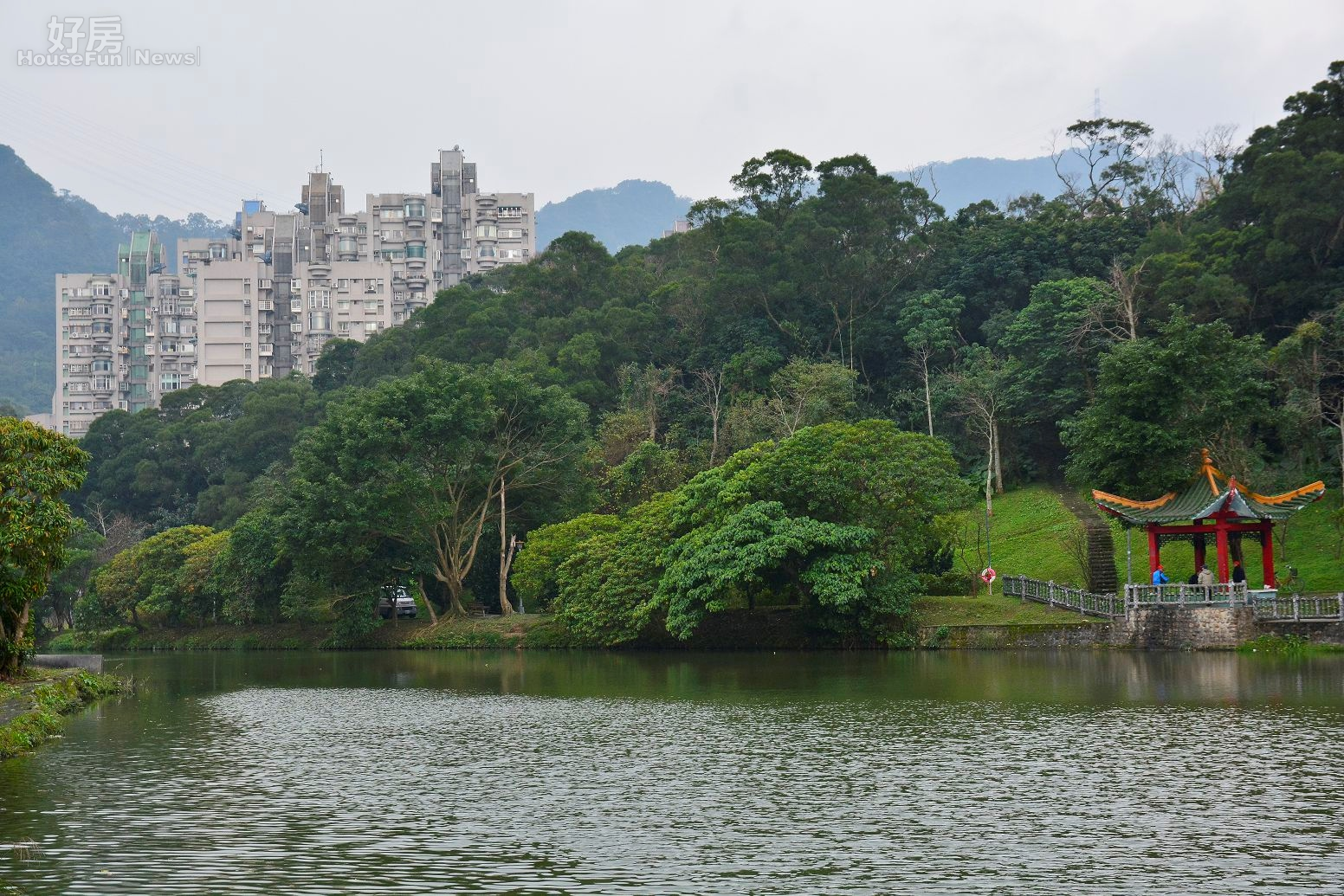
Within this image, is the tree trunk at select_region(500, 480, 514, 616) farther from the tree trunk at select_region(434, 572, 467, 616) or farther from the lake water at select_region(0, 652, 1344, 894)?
the lake water at select_region(0, 652, 1344, 894)

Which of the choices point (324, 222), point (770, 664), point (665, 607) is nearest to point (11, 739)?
point (770, 664)

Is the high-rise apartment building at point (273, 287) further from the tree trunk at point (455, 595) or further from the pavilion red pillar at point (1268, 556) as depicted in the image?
the pavilion red pillar at point (1268, 556)

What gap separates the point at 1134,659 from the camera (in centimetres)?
3934

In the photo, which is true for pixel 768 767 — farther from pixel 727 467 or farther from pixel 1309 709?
pixel 727 467

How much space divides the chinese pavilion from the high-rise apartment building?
114 meters

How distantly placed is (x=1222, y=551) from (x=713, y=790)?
2812cm

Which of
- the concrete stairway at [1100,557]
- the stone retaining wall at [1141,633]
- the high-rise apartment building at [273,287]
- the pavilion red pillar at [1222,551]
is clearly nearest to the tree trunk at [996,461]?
the concrete stairway at [1100,557]

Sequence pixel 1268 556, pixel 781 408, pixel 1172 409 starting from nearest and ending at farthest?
pixel 1268 556, pixel 1172 409, pixel 781 408

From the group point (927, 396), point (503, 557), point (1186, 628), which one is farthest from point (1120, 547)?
point (503, 557)

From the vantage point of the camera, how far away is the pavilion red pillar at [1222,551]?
138ft

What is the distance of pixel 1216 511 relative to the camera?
41781mm

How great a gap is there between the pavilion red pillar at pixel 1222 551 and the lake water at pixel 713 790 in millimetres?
7319

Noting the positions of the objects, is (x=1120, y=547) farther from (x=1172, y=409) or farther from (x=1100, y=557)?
(x=1172, y=409)

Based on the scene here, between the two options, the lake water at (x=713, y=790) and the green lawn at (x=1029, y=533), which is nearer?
the lake water at (x=713, y=790)
